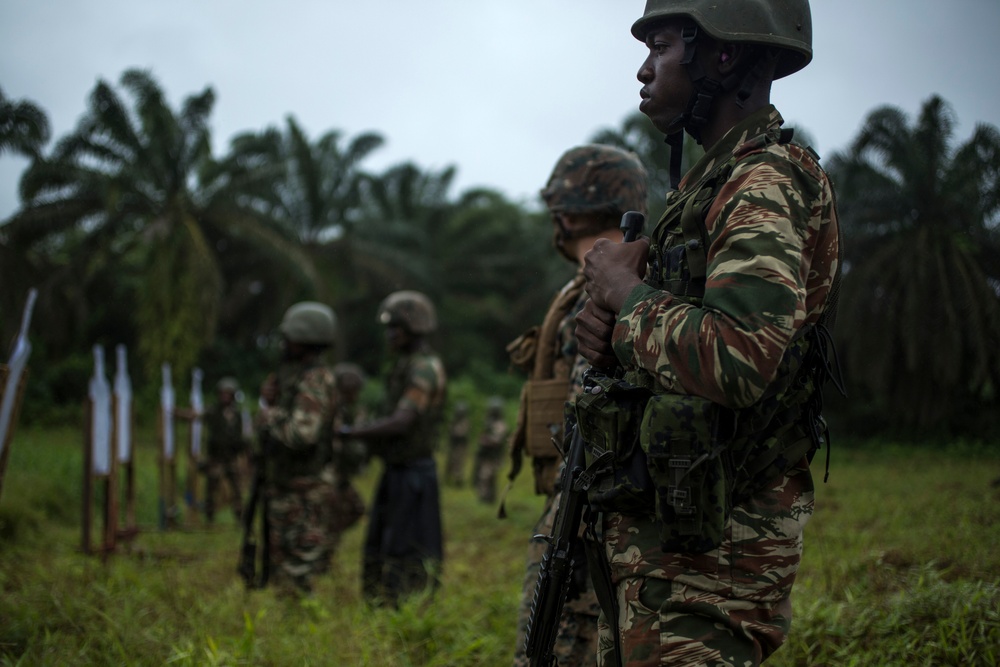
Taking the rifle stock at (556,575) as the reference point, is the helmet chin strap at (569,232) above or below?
above

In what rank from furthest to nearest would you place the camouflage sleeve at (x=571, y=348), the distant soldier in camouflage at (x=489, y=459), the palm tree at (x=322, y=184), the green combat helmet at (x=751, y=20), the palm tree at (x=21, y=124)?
the palm tree at (x=322, y=184), the palm tree at (x=21, y=124), the distant soldier in camouflage at (x=489, y=459), the camouflage sleeve at (x=571, y=348), the green combat helmet at (x=751, y=20)

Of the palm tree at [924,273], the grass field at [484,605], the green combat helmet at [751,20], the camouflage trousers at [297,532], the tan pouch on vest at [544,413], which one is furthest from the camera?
the camouflage trousers at [297,532]

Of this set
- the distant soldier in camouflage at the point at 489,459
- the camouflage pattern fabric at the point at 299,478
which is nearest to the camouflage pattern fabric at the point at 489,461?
the distant soldier in camouflage at the point at 489,459

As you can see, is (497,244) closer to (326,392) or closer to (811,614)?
(326,392)

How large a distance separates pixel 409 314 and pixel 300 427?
105 cm

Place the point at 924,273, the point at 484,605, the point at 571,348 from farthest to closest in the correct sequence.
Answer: the point at 924,273, the point at 484,605, the point at 571,348

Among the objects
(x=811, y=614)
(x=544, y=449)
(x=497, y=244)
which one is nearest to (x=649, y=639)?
(x=544, y=449)

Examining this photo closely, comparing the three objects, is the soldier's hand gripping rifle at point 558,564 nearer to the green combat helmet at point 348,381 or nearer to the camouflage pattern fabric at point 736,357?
the camouflage pattern fabric at point 736,357

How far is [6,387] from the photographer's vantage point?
11.8 ft

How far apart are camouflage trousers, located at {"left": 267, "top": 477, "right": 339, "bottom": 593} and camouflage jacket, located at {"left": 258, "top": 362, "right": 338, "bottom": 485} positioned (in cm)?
10

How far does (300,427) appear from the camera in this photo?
5.14 metres

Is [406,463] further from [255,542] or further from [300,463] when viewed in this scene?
[255,542]

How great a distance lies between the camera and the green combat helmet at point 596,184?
3.07 m

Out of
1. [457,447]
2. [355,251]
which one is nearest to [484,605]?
[457,447]
